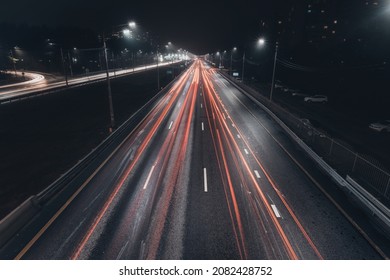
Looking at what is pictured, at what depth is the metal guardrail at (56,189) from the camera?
1089cm

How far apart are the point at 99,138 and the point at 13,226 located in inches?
496

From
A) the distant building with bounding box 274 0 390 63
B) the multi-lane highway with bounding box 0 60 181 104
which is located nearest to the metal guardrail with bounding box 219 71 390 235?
the multi-lane highway with bounding box 0 60 181 104

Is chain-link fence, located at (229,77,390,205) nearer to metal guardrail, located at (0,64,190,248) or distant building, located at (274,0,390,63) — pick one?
metal guardrail, located at (0,64,190,248)

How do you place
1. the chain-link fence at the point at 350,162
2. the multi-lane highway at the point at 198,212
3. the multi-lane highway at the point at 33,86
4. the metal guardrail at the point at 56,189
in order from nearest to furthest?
1. the multi-lane highway at the point at 198,212
2. the metal guardrail at the point at 56,189
3. the chain-link fence at the point at 350,162
4. the multi-lane highway at the point at 33,86

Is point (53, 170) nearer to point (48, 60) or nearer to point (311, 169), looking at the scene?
point (311, 169)

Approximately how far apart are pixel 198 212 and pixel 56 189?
7907 millimetres

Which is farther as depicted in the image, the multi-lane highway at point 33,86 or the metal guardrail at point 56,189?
the multi-lane highway at point 33,86

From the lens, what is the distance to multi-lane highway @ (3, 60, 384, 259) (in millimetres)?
10516

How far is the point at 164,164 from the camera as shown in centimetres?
1847

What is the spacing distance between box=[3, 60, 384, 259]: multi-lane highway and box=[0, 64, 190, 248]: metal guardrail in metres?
0.69

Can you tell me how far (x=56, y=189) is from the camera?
1435 cm

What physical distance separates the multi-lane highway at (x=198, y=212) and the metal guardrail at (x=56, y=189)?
27.3 inches

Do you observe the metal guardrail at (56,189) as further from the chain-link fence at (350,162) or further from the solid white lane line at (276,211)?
the chain-link fence at (350,162)

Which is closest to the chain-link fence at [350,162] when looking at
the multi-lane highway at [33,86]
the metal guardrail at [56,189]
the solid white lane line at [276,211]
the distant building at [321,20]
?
the solid white lane line at [276,211]
